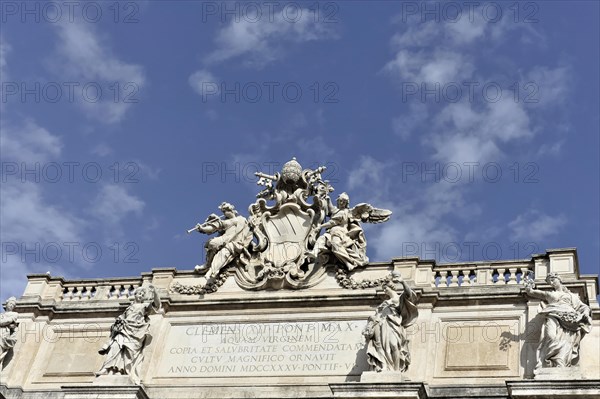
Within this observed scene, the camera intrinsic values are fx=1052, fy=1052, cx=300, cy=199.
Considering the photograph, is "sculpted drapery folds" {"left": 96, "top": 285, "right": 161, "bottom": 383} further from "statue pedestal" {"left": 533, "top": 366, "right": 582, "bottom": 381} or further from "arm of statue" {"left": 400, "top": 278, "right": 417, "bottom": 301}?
"statue pedestal" {"left": 533, "top": 366, "right": 582, "bottom": 381}

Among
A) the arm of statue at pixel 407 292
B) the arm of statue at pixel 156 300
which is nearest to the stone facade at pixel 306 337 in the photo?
the arm of statue at pixel 156 300

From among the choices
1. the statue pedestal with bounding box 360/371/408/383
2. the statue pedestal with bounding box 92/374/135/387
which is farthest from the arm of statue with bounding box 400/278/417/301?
the statue pedestal with bounding box 92/374/135/387

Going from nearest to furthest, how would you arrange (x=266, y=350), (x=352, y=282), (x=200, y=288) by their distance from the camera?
(x=266, y=350), (x=352, y=282), (x=200, y=288)

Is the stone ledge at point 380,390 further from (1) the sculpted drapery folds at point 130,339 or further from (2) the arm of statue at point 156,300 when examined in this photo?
(2) the arm of statue at point 156,300

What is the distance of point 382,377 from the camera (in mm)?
18531

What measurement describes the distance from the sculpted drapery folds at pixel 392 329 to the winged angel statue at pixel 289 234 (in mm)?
1739

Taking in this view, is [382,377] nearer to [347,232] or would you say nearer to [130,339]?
[347,232]

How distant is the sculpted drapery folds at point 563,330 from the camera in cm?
1806

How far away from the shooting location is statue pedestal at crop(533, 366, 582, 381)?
58.0 ft

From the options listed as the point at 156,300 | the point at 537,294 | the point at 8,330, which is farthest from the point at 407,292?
the point at 8,330

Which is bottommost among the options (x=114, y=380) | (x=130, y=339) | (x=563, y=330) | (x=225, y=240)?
(x=114, y=380)

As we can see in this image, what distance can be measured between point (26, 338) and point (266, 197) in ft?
19.2

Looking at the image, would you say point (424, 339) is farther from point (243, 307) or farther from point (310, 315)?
point (243, 307)

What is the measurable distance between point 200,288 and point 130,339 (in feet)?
6.42
